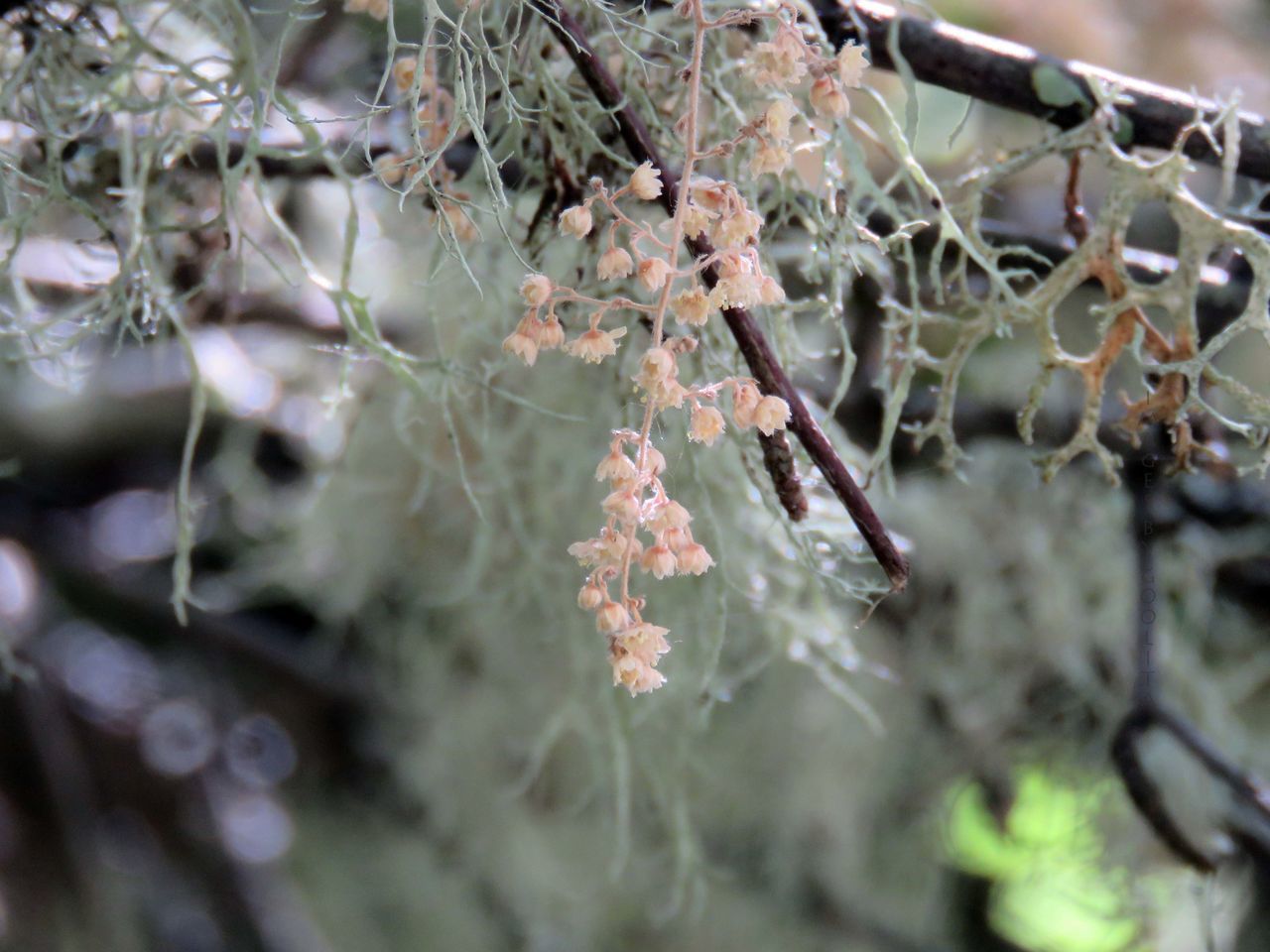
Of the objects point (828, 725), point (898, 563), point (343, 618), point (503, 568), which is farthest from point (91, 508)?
point (898, 563)

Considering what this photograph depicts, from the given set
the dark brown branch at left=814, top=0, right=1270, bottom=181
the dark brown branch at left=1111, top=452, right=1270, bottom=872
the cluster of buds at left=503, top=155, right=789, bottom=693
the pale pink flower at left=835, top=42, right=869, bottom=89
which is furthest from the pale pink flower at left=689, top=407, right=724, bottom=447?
the dark brown branch at left=1111, top=452, right=1270, bottom=872

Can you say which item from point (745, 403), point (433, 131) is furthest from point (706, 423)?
point (433, 131)

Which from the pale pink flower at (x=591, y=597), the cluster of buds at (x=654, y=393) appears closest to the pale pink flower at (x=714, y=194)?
the cluster of buds at (x=654, y=393)

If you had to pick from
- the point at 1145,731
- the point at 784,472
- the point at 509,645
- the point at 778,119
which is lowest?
the point at 509,645

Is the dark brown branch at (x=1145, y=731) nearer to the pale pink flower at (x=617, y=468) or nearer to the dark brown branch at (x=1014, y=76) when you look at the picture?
the dark brown branch at (x=1014, y=76)

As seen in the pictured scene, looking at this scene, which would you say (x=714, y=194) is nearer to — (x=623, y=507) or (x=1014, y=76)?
(x=623, y=507)

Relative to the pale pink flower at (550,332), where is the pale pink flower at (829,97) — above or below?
above

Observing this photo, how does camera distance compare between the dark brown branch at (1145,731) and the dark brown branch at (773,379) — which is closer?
the dark brown branch at (773,379)
